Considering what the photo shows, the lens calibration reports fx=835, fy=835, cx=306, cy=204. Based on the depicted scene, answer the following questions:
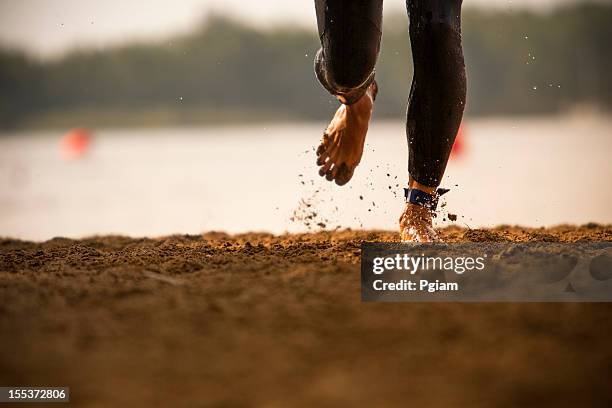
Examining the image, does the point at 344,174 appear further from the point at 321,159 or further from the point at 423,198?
the point at 423,198

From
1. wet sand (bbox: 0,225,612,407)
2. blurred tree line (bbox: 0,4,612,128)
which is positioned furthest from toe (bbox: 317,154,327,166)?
blurred tree line (bbox: 0,4,612,128)

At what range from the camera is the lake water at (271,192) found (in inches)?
180

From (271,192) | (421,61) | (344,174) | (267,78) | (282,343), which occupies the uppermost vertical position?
(267,78)

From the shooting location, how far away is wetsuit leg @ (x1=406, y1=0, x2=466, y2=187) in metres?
2.59

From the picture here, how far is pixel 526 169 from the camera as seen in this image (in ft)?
26.8

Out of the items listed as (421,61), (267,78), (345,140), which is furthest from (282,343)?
(267,78)

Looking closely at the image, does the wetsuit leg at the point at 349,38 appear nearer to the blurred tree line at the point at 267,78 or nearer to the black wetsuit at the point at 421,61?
the black wetsuit at the point at 421,61

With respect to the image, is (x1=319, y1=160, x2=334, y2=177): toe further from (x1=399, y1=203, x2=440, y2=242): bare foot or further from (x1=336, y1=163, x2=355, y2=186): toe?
(x1=399, y1=203, x2=440, y2=242): bare foot

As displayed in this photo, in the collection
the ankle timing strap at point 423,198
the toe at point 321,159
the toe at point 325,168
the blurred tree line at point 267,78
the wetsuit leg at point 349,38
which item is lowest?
the ankle timing strap at point 423,198

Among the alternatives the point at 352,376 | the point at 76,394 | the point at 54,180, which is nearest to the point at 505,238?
the point at 352,376

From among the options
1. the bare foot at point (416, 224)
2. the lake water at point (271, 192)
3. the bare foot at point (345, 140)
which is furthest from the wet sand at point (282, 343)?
the lake water at point (271, 192)

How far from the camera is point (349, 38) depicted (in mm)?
2627

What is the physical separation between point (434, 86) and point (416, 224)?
45 centimetres

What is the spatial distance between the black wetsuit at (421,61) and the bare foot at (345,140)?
0.27 meters
